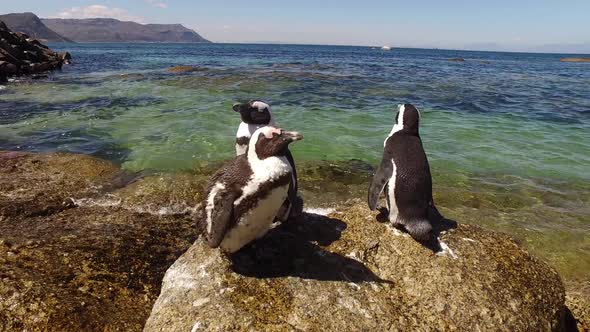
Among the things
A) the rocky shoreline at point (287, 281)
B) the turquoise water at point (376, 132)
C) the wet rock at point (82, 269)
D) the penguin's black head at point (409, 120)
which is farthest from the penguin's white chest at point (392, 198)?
the turquoise water at point (376, 132)

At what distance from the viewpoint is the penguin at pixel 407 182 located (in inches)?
178

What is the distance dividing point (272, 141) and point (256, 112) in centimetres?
295

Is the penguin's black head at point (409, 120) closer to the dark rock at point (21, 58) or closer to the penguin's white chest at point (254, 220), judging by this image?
the penguin's white chest at point (254, 220)

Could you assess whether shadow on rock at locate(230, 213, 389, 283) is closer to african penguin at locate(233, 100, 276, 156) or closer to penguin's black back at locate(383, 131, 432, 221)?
penguin's black back at locate(383, 131, 432, 221)

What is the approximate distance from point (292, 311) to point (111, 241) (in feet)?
8.34

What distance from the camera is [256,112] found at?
258 inches

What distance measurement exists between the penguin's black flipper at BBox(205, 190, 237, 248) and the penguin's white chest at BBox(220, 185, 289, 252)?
12cm

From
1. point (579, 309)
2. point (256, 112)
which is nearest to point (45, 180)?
point (256, 112)

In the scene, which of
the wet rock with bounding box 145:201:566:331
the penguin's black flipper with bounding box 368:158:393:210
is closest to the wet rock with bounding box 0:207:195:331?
the wet rock with bounding box 145:201:566:331

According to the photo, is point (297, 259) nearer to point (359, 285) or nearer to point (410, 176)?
point (359, 285)

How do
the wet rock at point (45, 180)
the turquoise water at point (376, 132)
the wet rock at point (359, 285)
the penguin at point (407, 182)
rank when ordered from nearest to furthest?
1. the wet rock at point (359, 285)
2. the penguin at point (407, 182)
3. the wet rock at point (45, 180)
4. the turquoise water at point (376, 132)

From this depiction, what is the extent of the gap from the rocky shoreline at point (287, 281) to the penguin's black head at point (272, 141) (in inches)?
39.0

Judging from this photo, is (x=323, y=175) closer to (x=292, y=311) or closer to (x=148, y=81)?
(x=292, y=311)

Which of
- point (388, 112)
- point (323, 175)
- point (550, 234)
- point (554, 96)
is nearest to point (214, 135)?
point (323, 175)
